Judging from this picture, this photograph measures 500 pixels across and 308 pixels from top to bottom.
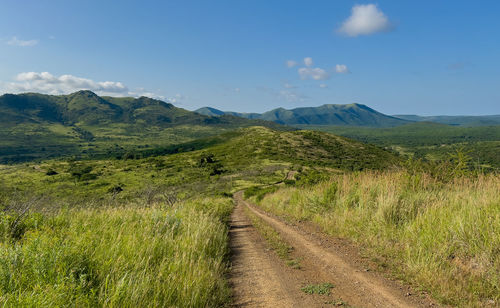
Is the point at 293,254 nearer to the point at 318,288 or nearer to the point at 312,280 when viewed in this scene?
the point at 312,280

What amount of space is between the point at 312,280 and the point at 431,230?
10.6ft

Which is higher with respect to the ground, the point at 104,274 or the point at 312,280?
the point at 104,274

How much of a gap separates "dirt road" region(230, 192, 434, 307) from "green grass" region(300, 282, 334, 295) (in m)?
0.10

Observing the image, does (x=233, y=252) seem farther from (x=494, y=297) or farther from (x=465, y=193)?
(x=465, y=193)

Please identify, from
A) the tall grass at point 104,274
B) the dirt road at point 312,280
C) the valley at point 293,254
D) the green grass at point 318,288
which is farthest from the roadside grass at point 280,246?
the tall grass at point 104,274

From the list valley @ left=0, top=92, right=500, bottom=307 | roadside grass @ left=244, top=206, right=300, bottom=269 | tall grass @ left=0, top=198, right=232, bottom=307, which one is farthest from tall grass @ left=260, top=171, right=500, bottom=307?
tall grass @ left=0, top=198, right=232, bottom=307

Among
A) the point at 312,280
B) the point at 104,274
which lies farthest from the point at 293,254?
the point at 104,274

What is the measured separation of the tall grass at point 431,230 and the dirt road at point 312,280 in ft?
1.89

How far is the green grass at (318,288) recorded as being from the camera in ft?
16.4

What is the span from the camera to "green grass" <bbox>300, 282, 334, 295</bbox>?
501cm

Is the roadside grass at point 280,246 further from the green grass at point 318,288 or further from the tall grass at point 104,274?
the tall grass at point 104,274

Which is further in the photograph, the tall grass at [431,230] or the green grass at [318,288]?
the green grass at [318,288]

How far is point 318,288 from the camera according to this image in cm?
514

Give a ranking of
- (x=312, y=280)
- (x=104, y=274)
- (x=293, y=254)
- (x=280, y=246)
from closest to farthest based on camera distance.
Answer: (x=104, y=274) → (x=312, y=280) → (x=293, y=254) → (x=280, y=246)
